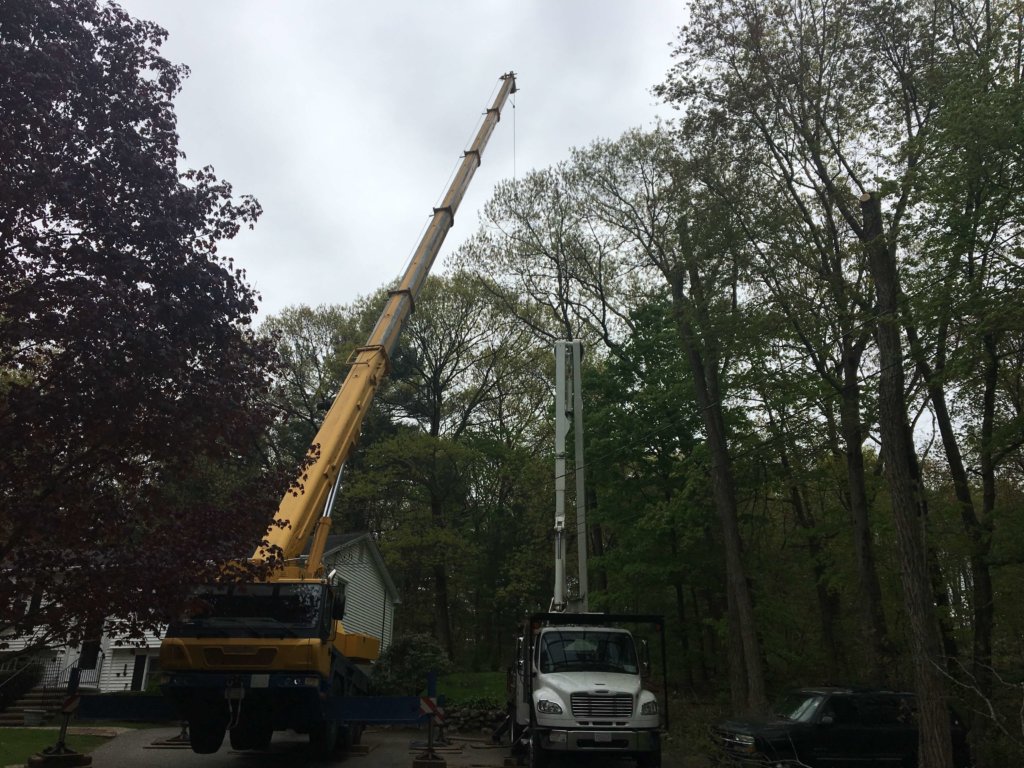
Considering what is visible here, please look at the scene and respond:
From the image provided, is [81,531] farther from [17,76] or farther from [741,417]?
[741,417]

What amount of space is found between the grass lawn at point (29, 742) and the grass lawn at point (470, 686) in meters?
10.1

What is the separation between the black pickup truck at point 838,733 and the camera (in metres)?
12.4

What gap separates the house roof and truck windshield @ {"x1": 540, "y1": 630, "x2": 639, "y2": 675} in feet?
39.9

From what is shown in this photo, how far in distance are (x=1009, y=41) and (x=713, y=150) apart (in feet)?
20.2

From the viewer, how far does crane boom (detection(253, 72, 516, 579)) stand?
12500 mm

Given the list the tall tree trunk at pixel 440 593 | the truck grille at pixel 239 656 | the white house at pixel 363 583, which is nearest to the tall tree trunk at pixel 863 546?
the truck grille at pixel 239 656

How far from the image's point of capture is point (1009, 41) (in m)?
14.1

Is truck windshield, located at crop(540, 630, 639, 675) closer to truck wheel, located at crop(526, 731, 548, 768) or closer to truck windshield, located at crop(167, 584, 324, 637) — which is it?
truck wheel, located at crop(526, 731, 548, 768)

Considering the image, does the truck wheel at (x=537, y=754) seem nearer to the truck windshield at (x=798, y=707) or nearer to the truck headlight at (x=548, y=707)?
the truck headlight at (x=548, y=707)

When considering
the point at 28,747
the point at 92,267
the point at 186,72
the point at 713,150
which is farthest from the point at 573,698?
the point at 713,150

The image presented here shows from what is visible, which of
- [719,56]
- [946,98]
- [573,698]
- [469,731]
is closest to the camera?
[573,698]

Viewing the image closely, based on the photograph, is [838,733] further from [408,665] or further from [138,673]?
[138,673]

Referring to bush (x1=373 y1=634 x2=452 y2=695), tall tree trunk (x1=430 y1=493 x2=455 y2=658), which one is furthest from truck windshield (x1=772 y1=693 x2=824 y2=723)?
tall tree trunk (x1=430 y1=493 x2=455 y2=658)

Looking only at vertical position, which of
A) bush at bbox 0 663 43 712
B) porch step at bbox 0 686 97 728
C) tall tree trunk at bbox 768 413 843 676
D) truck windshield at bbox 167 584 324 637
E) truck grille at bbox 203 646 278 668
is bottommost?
porch step at bbox 0 686 97 728
